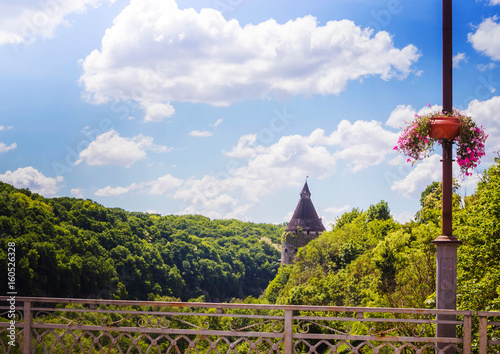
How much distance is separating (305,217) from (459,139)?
A: 2688 inches

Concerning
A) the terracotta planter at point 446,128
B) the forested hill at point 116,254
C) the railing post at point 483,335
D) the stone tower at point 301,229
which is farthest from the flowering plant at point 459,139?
the stone tower at point 301,229

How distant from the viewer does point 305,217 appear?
244 ft

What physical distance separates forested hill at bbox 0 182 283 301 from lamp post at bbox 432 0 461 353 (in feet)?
131

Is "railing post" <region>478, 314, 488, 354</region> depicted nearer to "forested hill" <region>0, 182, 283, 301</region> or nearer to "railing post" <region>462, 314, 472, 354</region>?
"railing post" <region>462, 314, 472, 354</region>

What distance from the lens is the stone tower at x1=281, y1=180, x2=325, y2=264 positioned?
72.9 metres

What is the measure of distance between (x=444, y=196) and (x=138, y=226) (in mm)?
86507

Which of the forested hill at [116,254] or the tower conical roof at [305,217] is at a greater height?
the tower conical roof at [305,217]

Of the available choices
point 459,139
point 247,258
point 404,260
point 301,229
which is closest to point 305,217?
point 301,229

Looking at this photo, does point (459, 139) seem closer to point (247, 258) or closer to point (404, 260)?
point (404, 260)

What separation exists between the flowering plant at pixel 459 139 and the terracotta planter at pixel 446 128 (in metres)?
0.09

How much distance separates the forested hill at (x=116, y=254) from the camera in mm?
45938

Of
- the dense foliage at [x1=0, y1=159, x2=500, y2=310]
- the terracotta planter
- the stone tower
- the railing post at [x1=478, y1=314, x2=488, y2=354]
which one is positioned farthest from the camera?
the stone tower

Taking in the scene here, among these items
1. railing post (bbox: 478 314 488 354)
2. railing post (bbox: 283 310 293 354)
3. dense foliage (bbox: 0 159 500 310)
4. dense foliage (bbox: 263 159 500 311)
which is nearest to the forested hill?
dense foliage (bbox: 0 159 500 310)

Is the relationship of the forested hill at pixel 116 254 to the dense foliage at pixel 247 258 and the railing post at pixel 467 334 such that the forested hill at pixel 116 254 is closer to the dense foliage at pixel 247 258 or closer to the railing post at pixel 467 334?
the dense foliage at pixel 247 258
